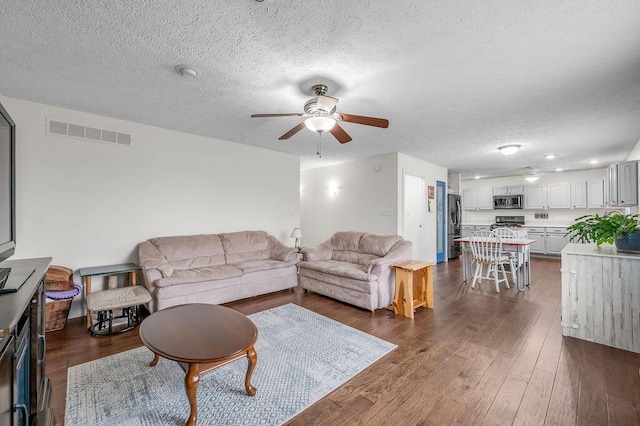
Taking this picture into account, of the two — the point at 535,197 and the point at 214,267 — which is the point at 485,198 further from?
the point at 214,267

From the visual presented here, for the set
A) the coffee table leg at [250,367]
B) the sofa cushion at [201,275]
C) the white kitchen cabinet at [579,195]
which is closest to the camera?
the coffee table leg at [250,367]

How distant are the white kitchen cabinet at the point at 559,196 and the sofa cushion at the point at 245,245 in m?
7.91

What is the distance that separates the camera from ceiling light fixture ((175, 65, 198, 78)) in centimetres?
234

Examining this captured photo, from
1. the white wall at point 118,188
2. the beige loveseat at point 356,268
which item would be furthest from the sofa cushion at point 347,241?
the white wall at point 118,188

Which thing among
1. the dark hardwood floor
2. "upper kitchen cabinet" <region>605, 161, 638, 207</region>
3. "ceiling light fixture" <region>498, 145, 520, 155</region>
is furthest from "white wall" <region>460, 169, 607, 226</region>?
the dark hardwood floor

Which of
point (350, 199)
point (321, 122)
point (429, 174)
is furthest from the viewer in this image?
point (429, 174)

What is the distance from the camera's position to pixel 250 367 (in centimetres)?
183

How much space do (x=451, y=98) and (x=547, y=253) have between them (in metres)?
6.96

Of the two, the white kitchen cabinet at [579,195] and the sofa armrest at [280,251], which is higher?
the white kitchen cabinet at [579,195]

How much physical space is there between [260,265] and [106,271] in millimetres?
1865

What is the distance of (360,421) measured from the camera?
1644 millimetres

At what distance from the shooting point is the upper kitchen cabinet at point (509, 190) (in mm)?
7982

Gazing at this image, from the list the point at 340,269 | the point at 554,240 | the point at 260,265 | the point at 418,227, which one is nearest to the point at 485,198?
the point at 554,240

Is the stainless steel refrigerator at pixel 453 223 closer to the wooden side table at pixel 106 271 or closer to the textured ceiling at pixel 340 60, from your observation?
the textured ceiling at pixel 340 60
